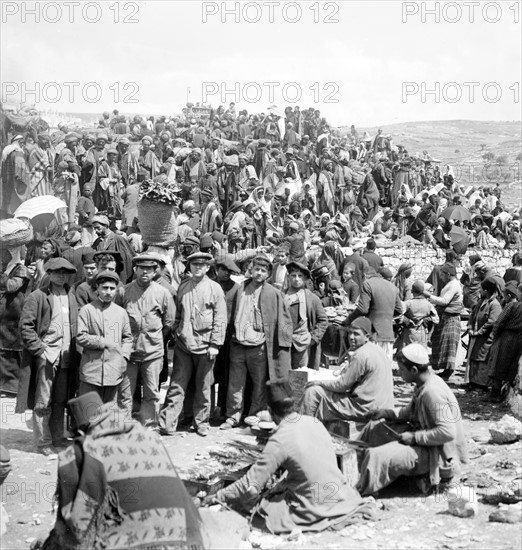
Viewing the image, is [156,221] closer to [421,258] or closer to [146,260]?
[146,260]

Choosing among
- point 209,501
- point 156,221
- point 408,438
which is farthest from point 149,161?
point 209,501

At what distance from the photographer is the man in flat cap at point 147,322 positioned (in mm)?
8641

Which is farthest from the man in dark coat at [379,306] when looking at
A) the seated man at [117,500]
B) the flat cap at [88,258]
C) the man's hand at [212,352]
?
the seated man at [117,500]

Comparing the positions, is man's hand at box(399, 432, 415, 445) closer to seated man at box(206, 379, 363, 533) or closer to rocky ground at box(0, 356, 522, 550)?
rocky ground at box(0, 356, 522, 550)

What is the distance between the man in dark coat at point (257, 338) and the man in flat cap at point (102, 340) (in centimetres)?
150

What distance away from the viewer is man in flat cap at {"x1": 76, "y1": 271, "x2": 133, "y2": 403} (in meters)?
8.09

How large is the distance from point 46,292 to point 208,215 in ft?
30.5

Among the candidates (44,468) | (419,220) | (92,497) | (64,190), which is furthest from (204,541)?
(419,220)

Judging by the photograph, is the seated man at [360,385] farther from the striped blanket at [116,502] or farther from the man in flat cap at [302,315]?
the striped blanket at [116,502]

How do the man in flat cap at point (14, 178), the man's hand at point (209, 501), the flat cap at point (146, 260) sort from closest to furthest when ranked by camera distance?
the man's hand at point (209, 501) < the flat cap at point (146, 260) < the man in flat cap at point (14, 178)

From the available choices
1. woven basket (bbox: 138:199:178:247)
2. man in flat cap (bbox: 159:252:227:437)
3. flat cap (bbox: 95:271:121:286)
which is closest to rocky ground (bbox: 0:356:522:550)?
man in flat cap (bbox: 159:252:227:437)

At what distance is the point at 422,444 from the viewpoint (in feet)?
23.5

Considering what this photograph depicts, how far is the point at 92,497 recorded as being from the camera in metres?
5.00

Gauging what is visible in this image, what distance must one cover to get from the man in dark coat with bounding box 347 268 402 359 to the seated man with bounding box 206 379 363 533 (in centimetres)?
425
